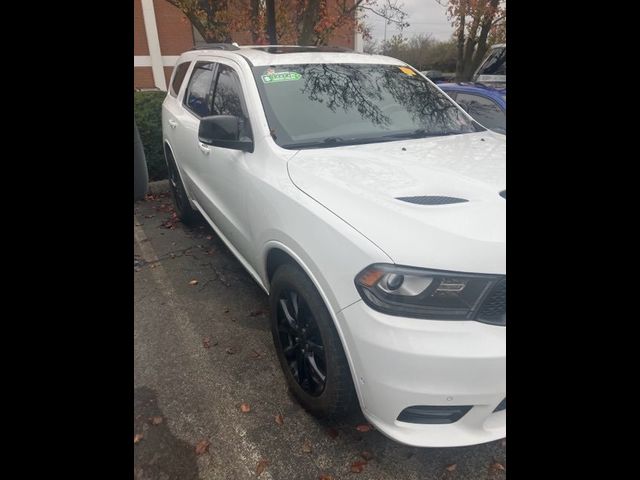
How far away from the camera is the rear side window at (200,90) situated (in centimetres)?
371

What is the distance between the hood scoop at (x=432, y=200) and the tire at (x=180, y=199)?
3.18 meters

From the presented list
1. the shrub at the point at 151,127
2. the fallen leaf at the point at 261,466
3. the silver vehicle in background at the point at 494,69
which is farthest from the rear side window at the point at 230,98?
the silver vehicle in background at the point at 494,69

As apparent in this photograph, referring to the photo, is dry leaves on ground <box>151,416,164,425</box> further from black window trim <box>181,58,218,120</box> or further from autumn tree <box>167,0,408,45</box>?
autumn tree <box>167,0,408,45</box>

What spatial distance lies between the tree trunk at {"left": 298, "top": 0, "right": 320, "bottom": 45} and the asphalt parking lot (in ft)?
17.8

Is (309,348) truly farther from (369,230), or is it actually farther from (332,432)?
(369,230)

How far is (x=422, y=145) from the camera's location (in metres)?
2.65

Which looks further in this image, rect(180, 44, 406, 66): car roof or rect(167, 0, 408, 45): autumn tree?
Answer: rect(167, 0, 408, 45): autumn tree

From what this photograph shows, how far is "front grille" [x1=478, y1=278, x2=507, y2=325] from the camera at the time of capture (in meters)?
1.64

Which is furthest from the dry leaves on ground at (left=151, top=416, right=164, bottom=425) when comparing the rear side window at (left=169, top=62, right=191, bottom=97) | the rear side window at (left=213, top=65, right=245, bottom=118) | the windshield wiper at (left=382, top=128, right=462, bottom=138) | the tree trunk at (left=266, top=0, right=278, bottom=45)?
the tree trunk at (left=266, top=0, right=278, bottom=45)

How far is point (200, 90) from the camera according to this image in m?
3.96

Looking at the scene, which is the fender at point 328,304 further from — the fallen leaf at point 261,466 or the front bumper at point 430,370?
the fallen leaf at point 261,466

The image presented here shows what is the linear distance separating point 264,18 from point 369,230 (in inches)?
268
